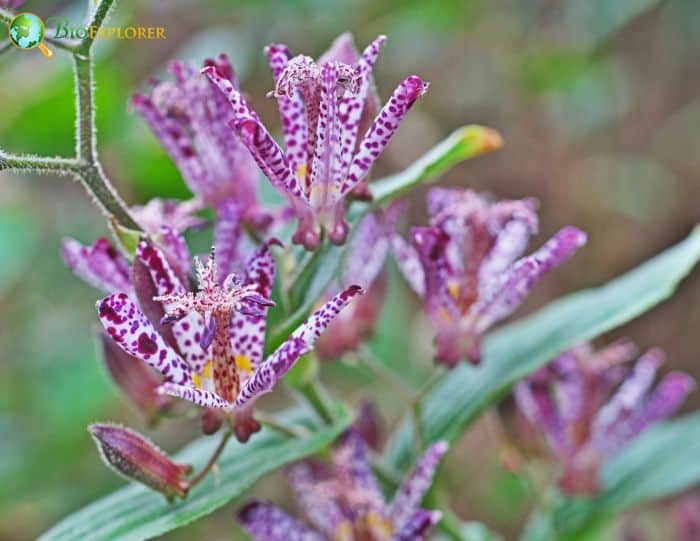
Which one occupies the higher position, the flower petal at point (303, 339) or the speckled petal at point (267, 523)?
the flower petal at point (303, 339)

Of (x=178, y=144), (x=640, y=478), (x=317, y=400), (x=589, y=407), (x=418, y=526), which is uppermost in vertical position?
(x=178, y=144)

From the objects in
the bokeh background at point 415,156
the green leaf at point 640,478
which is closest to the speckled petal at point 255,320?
the green leaf at point 640,478

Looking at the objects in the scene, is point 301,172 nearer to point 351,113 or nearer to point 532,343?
point 351,113

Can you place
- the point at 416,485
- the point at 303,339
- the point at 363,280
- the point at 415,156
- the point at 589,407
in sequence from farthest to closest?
the point at 415,156, the point at 589,407, the point at 363,280, the point at 416,485, the point at 303,339

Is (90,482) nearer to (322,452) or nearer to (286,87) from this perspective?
(322,452)

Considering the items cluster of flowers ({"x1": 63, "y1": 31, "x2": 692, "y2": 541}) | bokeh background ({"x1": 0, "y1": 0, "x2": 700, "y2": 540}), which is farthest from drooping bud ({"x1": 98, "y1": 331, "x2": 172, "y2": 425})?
bokeh background ({"x1": 0, "y1": 0, "x2": 700, "y2": 540})

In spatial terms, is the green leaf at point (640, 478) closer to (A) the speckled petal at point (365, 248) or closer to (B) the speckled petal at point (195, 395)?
(A) the speckled petal at point (365, 248)

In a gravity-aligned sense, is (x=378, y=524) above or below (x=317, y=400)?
below

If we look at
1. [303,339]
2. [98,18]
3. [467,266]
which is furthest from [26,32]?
[467,266]
